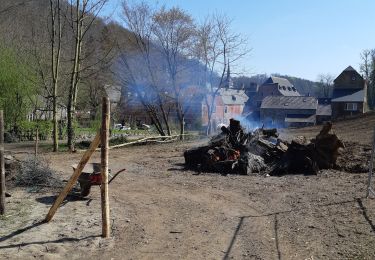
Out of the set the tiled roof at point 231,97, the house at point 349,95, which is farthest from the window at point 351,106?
the tiled roof at point 231,97

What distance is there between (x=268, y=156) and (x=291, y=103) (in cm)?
5497

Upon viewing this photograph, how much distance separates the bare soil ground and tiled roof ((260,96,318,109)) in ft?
183

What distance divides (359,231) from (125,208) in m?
4.03

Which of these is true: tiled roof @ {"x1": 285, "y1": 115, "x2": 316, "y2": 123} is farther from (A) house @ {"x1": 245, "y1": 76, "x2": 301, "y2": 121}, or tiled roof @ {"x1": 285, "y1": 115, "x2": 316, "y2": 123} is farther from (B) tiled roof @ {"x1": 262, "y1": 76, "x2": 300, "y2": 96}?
(B) tiled roof @ {"x1": 262, "y1": 76, "x2": 300, "y2": 96}

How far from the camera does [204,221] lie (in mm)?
7023

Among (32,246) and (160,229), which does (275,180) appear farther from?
(32,246)

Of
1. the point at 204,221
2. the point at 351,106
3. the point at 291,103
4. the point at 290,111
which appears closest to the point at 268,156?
the point at 204,221

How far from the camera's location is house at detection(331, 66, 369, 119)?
56.5 meters

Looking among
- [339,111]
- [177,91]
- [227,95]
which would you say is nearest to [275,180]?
[177,91]

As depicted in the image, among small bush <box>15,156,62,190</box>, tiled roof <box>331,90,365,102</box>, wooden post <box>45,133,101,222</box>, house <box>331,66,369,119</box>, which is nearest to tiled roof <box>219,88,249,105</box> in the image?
house <box>331,66,369,119</box>

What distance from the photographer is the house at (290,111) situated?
64.6 m

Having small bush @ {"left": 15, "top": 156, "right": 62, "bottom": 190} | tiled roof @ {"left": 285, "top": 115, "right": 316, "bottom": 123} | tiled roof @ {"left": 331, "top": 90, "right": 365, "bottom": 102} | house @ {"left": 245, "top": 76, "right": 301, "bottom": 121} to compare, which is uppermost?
house @ {"left": 245, "top": 76, "right": 301, "bottom": 121}

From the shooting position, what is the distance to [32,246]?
552cm

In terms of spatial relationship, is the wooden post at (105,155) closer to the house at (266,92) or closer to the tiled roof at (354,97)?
the tiled roof at (354,97)
